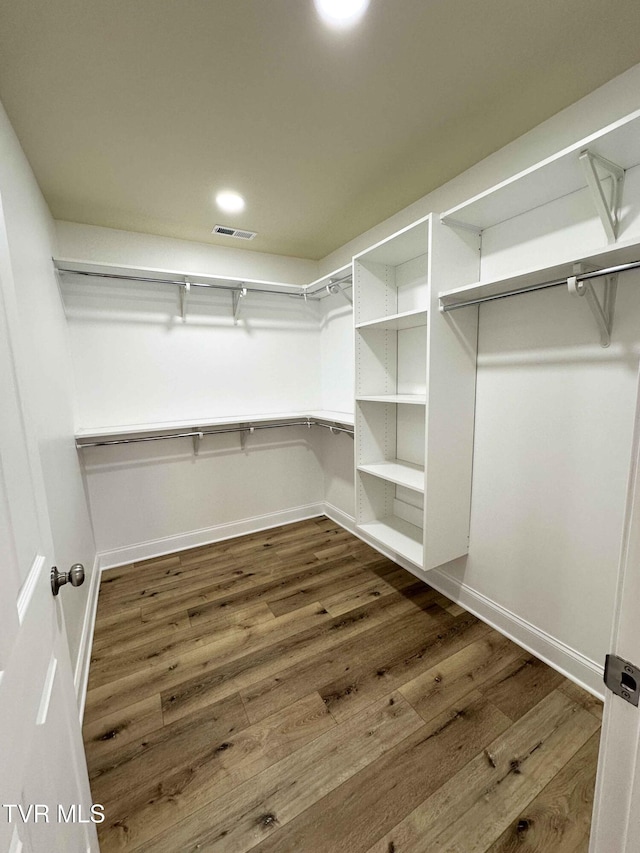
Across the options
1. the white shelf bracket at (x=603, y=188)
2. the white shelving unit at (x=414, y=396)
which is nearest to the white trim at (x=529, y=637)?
the white shelving unit at (x=414, y=396)

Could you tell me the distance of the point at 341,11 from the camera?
1.06 meters

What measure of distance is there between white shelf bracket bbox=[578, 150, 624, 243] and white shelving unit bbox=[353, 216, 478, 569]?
1.97 feet

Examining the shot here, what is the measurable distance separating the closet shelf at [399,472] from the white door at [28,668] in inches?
63.9

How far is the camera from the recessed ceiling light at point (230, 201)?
2.08 meters

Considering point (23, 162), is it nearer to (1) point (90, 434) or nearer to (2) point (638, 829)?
(1) point (90, 434)

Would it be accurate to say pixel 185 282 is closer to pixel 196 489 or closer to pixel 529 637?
pixel 196 489

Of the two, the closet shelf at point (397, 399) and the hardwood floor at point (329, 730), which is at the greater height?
the closet shelf at point (397, 399)

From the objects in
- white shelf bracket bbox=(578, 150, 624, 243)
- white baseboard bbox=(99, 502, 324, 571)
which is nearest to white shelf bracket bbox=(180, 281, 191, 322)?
white baseboard bbox=(99, 502, 324, 571)

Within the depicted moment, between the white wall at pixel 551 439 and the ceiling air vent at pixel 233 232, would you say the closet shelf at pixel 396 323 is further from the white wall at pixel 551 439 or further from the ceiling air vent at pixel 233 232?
the ceiling air vent at pixel 233 232

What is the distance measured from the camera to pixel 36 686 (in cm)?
67

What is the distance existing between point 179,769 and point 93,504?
187 centimetres

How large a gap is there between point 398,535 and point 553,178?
199cm

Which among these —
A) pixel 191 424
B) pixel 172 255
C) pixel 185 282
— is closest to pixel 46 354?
pixel 191 424

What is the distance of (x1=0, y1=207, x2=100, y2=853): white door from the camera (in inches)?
20.9
